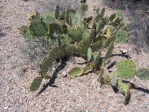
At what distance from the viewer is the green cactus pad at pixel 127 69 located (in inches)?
167

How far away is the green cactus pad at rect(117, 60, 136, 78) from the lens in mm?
4254

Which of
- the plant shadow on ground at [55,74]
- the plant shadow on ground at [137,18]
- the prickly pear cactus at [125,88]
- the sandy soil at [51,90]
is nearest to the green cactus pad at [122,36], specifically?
the sandy soil at [51,90]

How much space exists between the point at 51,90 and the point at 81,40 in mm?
868

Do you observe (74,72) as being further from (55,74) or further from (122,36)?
(122,36)

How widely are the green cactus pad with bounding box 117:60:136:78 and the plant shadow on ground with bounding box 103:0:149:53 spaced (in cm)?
91

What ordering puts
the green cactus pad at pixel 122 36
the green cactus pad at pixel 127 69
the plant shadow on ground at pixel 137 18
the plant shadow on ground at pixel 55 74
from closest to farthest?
the green cactus pad at pixel 127 69
the plant shadow on ground at pixel 55 74
the green cactus pad at pixel 122 36
the plant shadow on ground at pixel 137 18

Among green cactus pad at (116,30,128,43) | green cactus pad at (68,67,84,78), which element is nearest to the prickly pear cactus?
green cactus pad at (68,67,84,78)

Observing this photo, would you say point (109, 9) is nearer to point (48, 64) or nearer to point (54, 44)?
point (54, 44)

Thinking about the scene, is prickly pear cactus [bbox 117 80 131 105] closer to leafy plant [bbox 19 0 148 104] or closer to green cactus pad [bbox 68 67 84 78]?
leafy plant [bbox 19 0 148 104]

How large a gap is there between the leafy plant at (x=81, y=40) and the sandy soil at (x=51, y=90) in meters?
0.12

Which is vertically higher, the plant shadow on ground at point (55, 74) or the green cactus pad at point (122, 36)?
the green cactus pad at point (122, 36)

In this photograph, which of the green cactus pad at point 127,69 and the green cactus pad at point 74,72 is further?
the green cactus pad at point 74,72

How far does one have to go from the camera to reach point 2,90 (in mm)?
4348

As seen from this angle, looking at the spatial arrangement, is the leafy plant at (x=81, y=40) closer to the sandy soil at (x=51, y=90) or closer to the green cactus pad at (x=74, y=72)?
the green cactus pad at (x=74, y=72)
